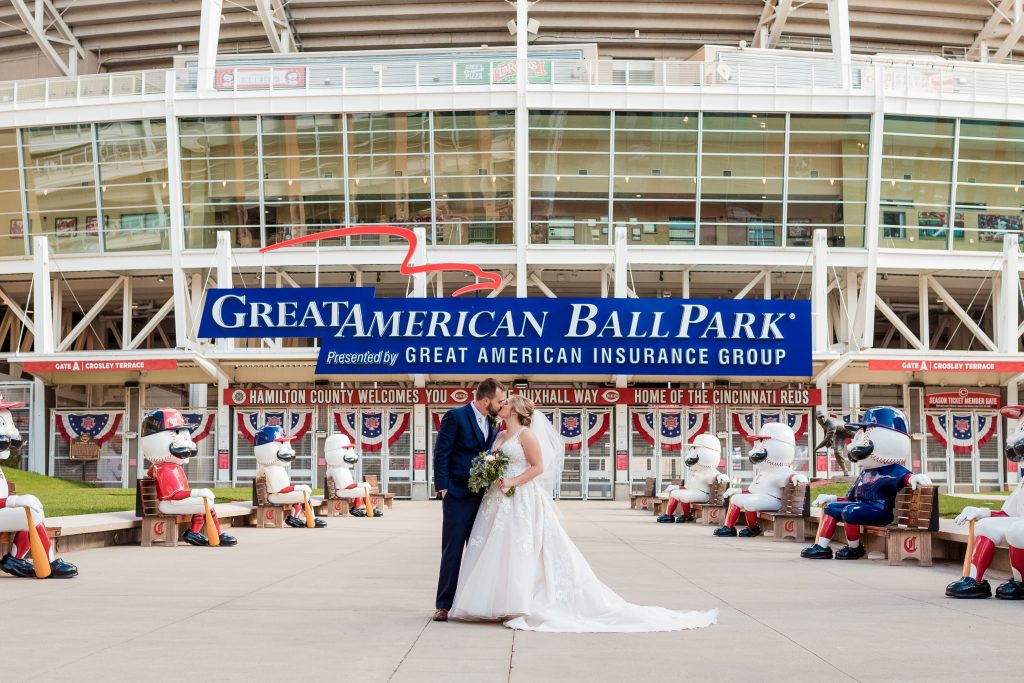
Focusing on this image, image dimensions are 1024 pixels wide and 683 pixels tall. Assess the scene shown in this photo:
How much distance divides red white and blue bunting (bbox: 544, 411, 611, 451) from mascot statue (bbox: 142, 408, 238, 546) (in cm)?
2233

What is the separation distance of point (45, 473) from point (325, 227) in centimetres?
1223

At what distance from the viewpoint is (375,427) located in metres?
39.9

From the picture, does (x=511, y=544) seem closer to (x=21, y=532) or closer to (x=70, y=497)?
(x=21, y=532)

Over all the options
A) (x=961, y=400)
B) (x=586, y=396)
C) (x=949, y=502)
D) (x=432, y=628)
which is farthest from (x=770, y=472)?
(x=961, y=400)

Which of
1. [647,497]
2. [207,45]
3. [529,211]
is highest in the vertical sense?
[207,45]

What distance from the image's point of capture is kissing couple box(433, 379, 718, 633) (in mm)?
9117

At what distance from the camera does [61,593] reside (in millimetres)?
11133

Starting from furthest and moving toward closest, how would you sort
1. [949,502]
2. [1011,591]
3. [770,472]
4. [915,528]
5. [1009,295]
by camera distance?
[1009,295] < [949,502] < [770,472] < [915,528] < [1011,591]

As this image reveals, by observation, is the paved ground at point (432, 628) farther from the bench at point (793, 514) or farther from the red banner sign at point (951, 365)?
the red banner sign at point (951, 365)

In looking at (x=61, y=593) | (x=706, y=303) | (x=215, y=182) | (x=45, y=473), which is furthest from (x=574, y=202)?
(x=61, y=593)

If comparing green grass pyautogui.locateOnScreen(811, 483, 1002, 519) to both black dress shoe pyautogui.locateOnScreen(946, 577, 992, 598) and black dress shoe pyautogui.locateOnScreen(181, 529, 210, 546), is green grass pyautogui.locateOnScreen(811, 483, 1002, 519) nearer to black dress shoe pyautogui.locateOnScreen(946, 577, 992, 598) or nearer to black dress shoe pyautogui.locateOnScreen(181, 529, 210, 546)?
black dress shoe pyautogui.locateOnScreen(946, 577, 992, 598)

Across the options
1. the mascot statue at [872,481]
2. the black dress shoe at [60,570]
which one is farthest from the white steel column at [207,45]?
the black dress shoe at [60,570]

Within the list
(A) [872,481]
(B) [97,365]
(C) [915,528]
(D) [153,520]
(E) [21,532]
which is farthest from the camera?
(B) [97,365]

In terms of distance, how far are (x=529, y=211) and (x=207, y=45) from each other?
11928 millimetres
